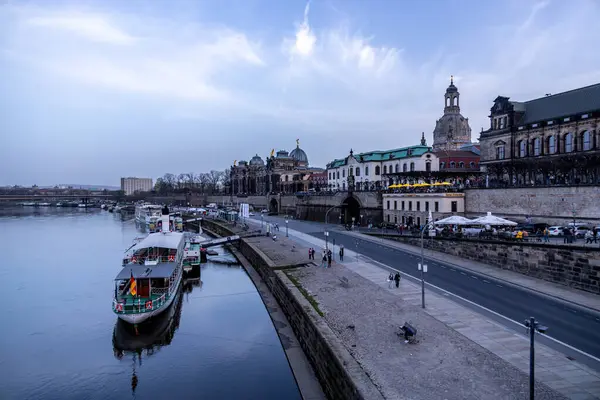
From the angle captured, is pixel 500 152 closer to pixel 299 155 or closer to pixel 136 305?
pixel 136 305

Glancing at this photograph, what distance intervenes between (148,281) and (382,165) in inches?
2360

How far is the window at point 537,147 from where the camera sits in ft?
179

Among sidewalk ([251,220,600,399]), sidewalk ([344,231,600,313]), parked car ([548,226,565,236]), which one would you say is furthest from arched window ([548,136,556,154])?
sidewalk ([251,220,600,399])

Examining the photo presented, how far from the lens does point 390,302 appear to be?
25.5 m

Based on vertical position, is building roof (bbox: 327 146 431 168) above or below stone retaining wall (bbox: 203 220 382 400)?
above

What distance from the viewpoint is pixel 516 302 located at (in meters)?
24.7

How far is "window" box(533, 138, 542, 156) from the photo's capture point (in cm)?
5445

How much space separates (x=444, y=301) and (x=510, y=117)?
43.5 meters

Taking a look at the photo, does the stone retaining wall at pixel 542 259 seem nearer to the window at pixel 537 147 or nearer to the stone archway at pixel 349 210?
the window at pixel 537 147

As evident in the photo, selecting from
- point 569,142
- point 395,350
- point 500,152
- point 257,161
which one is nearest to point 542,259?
point 395,350

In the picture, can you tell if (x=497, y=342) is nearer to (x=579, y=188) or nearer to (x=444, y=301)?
(x=444, y=301)

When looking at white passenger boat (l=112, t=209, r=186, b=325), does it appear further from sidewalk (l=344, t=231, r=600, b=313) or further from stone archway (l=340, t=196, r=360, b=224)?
stone archway (l=340, t=196, r=360, b=224)

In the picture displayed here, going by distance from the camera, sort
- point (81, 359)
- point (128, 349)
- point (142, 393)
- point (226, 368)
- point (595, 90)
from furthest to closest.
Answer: point (595, 90)
point (128, 349)
point (81, 359)
point (226, 368)
point (142, 393)

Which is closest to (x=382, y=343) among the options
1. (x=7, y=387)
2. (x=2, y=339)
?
(x=7, y=387)
